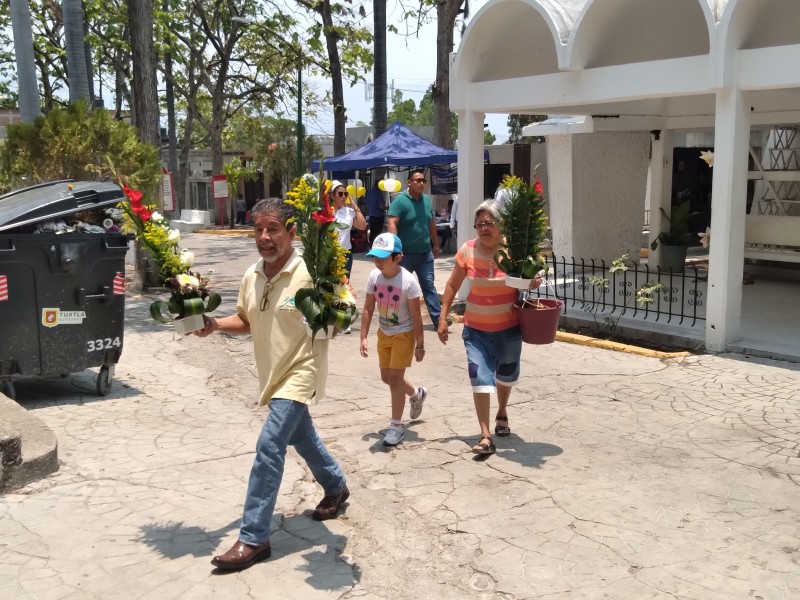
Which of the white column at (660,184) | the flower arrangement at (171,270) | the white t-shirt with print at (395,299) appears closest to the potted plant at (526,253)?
the white t-shirt with print at (395,299)

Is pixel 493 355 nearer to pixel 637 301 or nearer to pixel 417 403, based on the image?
pixel 417 403

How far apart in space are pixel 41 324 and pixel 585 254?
28.8ft

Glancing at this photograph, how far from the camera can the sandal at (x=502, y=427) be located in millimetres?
5828

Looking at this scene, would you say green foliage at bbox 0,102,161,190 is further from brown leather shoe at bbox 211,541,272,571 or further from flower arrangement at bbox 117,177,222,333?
brown leather shoe at bbox 211,541,272,571

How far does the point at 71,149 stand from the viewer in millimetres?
10797

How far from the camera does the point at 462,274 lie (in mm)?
5680

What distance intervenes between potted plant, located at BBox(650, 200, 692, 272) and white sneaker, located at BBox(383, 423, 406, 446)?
8518mm

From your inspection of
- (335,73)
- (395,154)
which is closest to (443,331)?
(395,154)

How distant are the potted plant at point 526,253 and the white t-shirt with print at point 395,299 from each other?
25.0 inches

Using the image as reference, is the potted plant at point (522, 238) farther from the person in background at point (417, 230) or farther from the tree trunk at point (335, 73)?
the tree trunk at point (335, 73)

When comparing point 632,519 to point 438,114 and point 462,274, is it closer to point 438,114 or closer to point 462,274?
point 462,274

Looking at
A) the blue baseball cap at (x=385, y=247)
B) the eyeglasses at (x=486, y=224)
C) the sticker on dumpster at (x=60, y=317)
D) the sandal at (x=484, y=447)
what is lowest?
the sandal at (x=484, y=447)

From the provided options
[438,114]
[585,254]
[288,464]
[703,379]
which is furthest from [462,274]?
[438,114]

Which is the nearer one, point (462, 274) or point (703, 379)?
point (462, 274)
